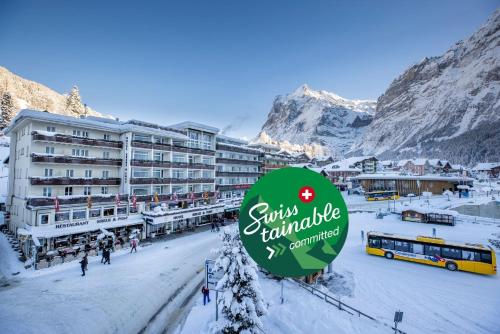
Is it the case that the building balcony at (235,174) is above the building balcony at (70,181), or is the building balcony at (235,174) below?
above

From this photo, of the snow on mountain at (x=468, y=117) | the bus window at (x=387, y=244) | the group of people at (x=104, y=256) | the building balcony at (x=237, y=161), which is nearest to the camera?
the group of people at (x=104, y=256)

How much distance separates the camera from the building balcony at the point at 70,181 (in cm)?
2644

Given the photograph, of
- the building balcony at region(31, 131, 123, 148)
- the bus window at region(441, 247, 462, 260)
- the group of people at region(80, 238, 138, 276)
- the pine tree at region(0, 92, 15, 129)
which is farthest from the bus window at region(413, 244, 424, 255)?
the pine tree at region(0, 92, 15, 129)

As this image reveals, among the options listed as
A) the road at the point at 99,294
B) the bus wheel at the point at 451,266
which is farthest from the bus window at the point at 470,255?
the road at the point at 99,294

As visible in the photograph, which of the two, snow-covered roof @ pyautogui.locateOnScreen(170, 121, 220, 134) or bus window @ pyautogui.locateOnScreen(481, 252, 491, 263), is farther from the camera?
snow-covered roof @ pyautogui.locateOnScreen(170, 121, 220, 134)

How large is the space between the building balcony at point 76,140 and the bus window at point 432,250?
3787 centimetres

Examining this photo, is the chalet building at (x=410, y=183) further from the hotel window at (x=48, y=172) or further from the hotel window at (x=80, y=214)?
A: the hotel window at (x=48, y=172)

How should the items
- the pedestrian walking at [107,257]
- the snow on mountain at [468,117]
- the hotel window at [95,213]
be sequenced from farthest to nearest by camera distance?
1. the snow on mountain at [468,117]
2. the hotel window at [95,213]
3. the pedestrian walking at [107,257]

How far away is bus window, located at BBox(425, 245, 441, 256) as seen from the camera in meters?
24.5

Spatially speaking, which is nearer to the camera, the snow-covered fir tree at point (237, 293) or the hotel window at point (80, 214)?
the snow-covered fir tree at point (237, 293)

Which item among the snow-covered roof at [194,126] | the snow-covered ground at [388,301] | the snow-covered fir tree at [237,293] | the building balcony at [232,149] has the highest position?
the snow-covered roof at [194,126]

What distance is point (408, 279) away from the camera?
2153cm

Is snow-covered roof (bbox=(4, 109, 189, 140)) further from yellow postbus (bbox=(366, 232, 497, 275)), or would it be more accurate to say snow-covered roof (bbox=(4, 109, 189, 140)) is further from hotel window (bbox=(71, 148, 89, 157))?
yellow postbus (bbox=(366, 232, 497, 275))

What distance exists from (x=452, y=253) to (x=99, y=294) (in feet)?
100
